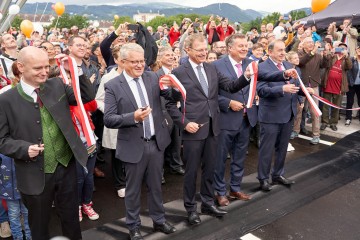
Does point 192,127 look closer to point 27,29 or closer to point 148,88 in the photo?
point 148,88

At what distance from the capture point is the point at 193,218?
158 inches

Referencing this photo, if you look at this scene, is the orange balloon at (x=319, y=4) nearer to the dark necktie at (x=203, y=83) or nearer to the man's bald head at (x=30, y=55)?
the dark necktie at (x=203, y=83)

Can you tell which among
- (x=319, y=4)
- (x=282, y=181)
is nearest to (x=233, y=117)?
(x=282, y=181)

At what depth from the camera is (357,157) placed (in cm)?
610

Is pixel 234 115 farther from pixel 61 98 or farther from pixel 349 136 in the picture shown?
pixel 349 136

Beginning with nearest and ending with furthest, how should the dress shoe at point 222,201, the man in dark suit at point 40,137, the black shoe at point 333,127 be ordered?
the man in dark suit at point 40,137 → the dress shoe at point 222,201 → the black shoe at point 333,127

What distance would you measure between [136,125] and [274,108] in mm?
2252

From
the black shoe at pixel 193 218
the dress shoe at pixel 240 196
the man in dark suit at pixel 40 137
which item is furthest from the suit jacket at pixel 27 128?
the dress shoe at pixel 240 196

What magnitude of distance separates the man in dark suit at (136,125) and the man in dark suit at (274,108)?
1578 mm

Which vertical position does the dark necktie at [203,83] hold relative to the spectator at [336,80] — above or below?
above

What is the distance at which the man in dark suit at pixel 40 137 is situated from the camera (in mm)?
2789

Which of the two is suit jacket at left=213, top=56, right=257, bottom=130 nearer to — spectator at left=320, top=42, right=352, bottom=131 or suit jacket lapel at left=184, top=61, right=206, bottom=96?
suit jacket lapel at left=184, top=61, right=206, bottom=96

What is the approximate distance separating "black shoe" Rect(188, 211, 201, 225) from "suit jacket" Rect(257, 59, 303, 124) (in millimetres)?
1649

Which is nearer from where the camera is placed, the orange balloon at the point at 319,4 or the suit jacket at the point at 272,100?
the suit jacket at the point at 272,100
